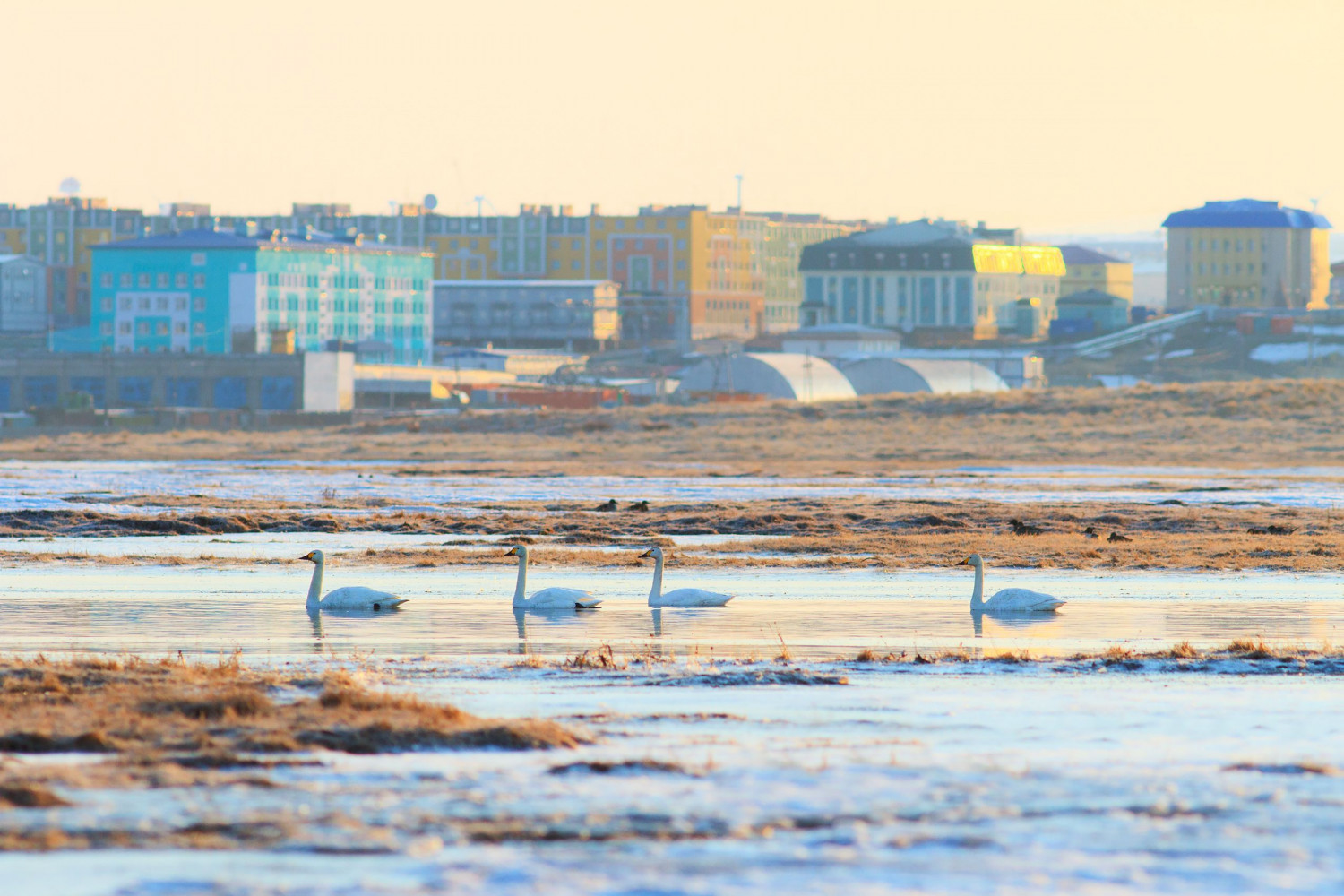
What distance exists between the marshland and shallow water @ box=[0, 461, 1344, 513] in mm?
5193

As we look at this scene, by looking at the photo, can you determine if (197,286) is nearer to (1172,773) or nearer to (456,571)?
(456,571)

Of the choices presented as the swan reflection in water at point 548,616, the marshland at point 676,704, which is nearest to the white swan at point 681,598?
the marshland at point 676,704

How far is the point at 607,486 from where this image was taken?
55.8 metres

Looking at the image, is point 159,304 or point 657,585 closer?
point 657,585

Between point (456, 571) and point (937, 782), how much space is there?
1794 centimetres

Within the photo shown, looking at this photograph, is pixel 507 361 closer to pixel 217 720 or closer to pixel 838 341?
pixel 838 341

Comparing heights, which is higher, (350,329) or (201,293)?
(201,293)

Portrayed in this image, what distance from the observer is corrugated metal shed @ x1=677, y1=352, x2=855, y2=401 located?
124 meters

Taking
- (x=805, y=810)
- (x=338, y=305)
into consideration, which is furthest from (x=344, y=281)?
(x=805, y=810)

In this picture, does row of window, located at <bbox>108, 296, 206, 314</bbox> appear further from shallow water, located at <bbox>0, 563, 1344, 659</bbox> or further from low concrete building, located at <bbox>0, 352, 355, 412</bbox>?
shallow water, located at <bbox>0, 563, 1344, 659</bbox>

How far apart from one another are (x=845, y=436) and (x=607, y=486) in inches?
1247

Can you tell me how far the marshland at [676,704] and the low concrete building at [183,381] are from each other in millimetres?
74778

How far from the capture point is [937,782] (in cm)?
1314

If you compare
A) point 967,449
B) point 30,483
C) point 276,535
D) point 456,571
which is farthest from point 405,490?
point 967,449
